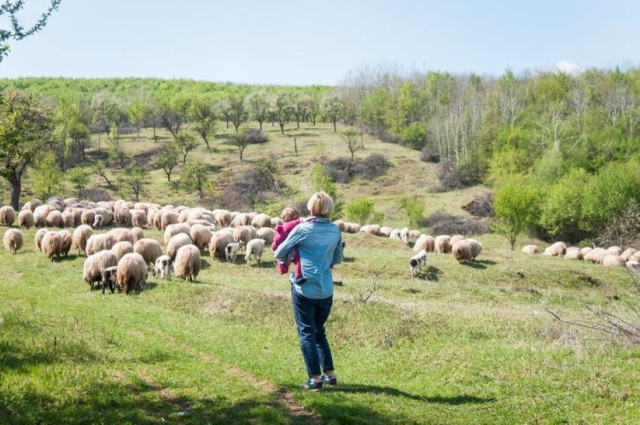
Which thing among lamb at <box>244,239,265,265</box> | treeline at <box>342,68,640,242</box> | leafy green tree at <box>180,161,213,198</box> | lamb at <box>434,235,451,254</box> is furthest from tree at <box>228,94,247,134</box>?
lamb at <box>244,239,265,265</box>

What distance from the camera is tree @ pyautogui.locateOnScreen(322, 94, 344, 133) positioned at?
449ft

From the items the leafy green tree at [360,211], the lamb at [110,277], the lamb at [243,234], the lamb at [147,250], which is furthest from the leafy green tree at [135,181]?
the lamb at [110,277]

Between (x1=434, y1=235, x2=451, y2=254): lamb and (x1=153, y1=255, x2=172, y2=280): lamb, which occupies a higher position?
(x1=153, y1=255, x2=172, y2=280): lamb

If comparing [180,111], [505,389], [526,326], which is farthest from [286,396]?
A: [180,111]

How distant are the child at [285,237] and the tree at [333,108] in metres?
122

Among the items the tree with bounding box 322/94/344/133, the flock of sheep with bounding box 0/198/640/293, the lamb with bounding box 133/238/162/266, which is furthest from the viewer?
the tree with bounding box 322/94/344/133

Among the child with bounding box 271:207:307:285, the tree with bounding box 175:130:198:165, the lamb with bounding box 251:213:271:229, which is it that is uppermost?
the tree with bounding box 175:130:198:165

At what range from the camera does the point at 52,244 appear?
30.3 m

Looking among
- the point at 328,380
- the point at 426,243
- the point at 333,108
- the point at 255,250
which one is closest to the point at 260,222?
the point at 426,243

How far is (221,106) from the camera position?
134875mm

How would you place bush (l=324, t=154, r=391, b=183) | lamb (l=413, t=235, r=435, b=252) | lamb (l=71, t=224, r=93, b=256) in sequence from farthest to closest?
bush (l=324, t=154, r=391, b=183)
lamb (l=413, t=235, r=435, b=252)
lamb (l=71, t=224, r=93, b=256)

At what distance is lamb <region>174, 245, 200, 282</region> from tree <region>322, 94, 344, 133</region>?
10909cm

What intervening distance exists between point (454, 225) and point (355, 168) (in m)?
33.8

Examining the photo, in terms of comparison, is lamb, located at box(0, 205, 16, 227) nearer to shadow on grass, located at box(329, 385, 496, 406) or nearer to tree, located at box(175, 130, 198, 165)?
shadow on grass, located at box(329, 385, 496, 406)
